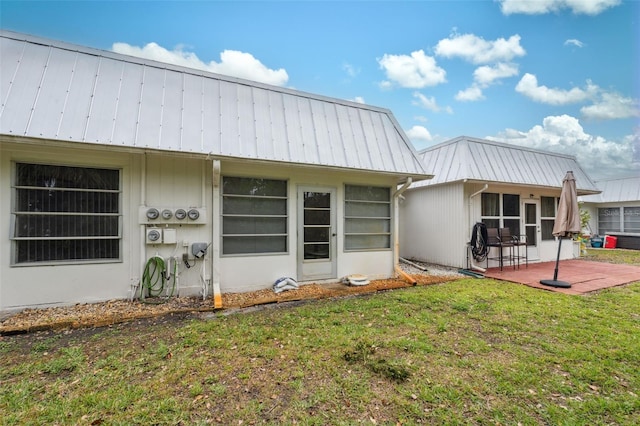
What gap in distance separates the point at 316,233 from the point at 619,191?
18343 mm

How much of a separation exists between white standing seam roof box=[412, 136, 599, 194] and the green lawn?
14.7 ft

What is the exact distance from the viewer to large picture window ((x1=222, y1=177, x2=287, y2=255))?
16.7 ft

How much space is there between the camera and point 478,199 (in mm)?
7914

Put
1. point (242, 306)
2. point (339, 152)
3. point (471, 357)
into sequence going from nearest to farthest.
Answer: point (471, 357)
point (242, 306)
point (339, 152)

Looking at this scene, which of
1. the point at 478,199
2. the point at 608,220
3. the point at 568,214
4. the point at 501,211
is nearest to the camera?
the point at 568,214

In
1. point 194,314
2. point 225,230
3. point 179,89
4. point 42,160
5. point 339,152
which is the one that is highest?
point 179,89

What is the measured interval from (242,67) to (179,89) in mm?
7522

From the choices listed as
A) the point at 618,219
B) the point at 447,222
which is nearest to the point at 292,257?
the point at 447,222

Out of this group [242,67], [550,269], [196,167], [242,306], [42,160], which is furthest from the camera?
[242,67]

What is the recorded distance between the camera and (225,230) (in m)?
5.05

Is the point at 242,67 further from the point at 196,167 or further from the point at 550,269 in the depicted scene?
the point at 550,269

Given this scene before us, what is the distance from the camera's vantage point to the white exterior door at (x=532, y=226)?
345 inches

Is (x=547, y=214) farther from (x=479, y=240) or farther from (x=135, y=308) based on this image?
(x=135, y=308)

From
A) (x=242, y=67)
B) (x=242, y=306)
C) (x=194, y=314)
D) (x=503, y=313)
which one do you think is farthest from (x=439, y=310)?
(x=242, y=67)
